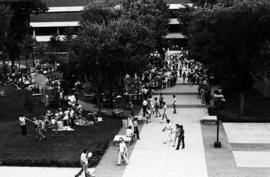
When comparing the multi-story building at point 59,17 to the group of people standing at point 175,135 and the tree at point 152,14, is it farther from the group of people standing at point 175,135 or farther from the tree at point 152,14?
the group of people standing at point 175,135

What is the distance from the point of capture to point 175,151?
27.7 meters

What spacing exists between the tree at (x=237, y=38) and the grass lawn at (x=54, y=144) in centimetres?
913

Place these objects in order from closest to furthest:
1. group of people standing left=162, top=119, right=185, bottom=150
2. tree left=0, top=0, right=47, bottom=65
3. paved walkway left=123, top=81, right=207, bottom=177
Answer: paved walkway left=123, top=81, right=207, bottom=177, group of people standing left=162, top=119, right=185, bottom=150, tree left=0, top=0, right=47, bottom=65

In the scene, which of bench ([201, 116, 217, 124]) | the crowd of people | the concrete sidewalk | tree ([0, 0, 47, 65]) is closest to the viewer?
the concrete sidewalk

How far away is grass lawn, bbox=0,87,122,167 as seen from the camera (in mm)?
25406

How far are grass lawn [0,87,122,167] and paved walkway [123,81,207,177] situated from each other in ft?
6.24

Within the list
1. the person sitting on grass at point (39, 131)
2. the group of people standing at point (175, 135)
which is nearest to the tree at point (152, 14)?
the group of people standing at point (175, 135)

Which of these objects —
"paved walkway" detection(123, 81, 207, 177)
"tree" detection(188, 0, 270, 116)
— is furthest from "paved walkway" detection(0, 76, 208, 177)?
"tree" detection(188, 0, 270, 116)

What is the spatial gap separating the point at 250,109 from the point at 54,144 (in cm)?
Answer: 1771

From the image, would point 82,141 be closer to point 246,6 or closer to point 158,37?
point 246,6

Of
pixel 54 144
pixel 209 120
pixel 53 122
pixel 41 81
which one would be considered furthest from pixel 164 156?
pixel 41 81

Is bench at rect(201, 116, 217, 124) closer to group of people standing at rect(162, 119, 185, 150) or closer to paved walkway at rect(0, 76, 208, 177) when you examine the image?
paved walkway at rect(0, 76, 208, 177)

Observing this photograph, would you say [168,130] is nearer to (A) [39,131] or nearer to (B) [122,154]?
(B) [122,154]

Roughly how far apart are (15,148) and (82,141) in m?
3.63
